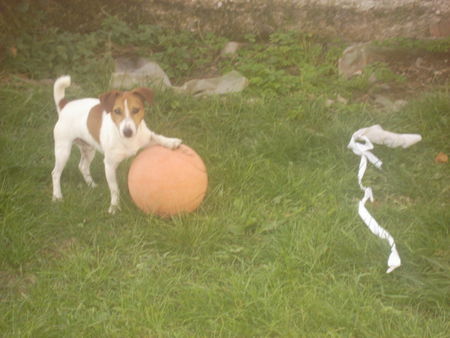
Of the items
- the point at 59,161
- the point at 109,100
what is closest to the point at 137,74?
the point at 59,161

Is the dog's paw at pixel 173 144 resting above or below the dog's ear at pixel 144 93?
below

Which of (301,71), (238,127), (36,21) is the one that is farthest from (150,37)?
(238,127)

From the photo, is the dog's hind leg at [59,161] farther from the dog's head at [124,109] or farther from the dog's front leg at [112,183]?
the dog's head at [124,109]

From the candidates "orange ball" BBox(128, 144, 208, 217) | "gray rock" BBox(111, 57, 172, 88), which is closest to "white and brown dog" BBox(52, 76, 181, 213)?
"orange ball" BBox(128, 144, 208, 217)

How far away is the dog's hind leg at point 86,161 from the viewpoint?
16.2 feet

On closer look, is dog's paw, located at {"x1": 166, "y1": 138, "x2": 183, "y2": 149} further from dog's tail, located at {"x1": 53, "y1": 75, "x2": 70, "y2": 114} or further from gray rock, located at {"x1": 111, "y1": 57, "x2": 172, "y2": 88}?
gray rock, located at {"x1": 111, "y1": 57, "x2": 172, "y2": 88}

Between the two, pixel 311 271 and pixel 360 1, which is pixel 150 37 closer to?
pixel 360 1

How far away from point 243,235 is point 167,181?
2.16 ft

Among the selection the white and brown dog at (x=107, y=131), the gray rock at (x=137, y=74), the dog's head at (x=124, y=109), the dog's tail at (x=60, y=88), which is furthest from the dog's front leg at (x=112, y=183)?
the gray rock at (x=137, y=74)

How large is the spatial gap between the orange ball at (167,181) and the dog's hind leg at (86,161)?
2.72 ft

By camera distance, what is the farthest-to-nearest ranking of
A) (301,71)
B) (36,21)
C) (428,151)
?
(36,21) < (301,71) < (428,151)

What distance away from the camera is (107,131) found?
14.2ft

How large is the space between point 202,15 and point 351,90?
2.40 m

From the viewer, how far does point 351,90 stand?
6266mm
